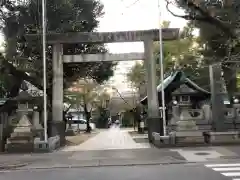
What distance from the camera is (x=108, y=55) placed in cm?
2581

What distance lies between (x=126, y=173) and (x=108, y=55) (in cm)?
1251

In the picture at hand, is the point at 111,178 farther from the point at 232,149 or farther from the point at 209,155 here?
the point at 232,149

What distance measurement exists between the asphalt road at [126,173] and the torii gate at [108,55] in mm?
9712

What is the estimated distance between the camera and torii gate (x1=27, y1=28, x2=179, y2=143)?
1011 inches

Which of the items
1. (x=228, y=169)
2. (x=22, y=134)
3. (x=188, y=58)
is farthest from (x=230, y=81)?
(x=228, y=169)

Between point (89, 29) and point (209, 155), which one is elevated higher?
point (89, 29)

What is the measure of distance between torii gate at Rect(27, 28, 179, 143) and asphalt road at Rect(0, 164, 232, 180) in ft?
31.9

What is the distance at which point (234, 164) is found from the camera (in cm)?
1572

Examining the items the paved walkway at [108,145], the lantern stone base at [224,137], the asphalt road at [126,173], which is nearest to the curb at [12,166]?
the asphalt road at [126,173]

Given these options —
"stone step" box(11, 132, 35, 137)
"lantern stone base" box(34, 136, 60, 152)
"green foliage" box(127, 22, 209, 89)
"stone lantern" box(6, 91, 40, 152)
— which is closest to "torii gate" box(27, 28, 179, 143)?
"stone lantern" box(6, 91, 40, 152)

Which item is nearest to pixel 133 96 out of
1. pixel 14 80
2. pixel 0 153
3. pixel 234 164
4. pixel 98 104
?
pixel 98 104

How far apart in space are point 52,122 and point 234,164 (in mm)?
12368

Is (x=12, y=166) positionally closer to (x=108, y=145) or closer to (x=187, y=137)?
(x=187, y=137)

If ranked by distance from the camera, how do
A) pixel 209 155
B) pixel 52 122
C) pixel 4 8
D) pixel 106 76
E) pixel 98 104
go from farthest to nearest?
pixel 98 104, pixel 106 76, pixel 4 8, pixel 52 122, pixel 209 155
